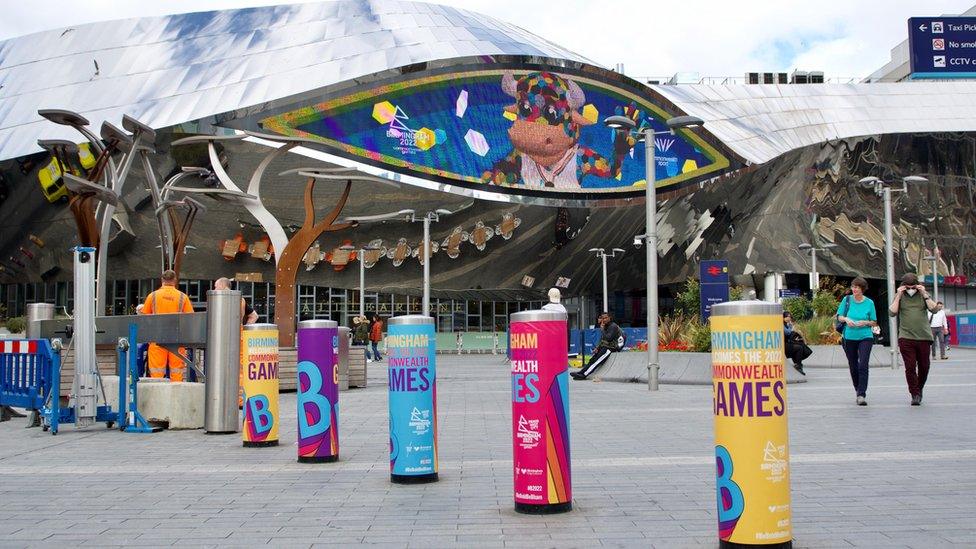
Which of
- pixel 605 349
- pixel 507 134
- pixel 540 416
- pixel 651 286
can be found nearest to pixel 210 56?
pixel 507 134

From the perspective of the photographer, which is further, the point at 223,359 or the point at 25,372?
the point at 25,372

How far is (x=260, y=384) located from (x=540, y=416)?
4.66 metres

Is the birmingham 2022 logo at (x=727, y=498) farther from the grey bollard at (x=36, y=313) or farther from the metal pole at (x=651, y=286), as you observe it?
the metal pole at (x=651, y=286)

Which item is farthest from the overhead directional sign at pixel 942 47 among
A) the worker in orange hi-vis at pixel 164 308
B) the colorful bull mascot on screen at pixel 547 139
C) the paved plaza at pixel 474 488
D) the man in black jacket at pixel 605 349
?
the worker in orange hi-vis at pixel 164 308

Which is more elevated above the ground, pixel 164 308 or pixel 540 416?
pixel 164 308

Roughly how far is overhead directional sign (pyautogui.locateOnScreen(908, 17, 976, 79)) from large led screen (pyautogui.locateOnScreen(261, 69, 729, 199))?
1196 centimetres

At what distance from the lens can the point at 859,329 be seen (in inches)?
518

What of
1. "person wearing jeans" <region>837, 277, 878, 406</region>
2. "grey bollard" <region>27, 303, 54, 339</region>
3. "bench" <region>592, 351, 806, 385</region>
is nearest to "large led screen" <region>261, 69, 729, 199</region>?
"bench" <region>592, 351, 806, 385</region>

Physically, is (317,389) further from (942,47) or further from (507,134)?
(942,47)

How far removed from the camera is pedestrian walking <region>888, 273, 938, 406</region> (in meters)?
12.5

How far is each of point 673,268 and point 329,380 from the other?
47.6m

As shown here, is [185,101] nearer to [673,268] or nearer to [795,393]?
[673,268]

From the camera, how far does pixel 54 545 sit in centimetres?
538

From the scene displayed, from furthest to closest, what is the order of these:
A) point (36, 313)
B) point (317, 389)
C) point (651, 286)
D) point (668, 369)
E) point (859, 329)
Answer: point (668, 369)
point (651, 286)
point (36, 313)
point (859, 329)
point (317, 389)
